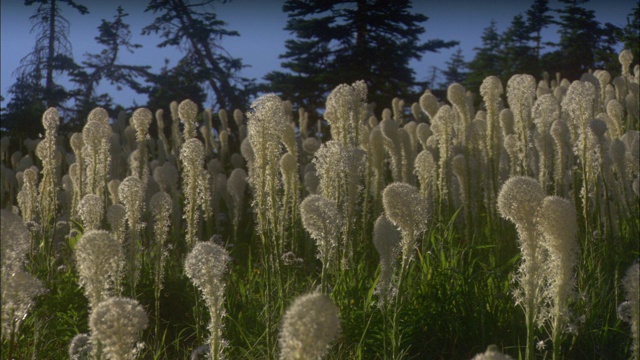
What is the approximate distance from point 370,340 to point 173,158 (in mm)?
5297

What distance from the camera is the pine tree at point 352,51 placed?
634 inches

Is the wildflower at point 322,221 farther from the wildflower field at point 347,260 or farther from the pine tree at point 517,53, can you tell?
the pine tree at point 517,53

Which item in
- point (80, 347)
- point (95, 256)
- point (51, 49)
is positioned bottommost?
point (80, 347)

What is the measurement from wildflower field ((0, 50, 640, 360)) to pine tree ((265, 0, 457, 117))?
9.90 metres

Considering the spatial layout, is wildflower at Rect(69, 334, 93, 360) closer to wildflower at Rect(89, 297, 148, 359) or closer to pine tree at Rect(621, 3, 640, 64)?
wildflower at Rect(89, 297, 148, 359)

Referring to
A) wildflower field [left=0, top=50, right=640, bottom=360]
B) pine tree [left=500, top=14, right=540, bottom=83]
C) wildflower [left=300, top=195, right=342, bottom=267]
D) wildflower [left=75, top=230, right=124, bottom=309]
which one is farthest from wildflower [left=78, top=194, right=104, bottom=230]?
pine tree [left=500, top=14, right=540, bottom=83]

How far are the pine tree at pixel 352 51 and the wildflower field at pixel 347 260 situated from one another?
32.5 feet

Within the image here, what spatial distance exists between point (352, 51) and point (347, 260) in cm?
1313

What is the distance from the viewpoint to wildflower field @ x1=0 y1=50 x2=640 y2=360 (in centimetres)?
211

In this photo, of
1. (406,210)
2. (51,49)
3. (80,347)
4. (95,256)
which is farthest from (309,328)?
(51,49)

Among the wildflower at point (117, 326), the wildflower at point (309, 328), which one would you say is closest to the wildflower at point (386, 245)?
the wildflower at point (117, 326)

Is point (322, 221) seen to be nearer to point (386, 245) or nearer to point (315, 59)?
point (386, 245)

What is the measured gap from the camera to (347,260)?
3795 mm

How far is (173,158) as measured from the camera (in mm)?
8195
